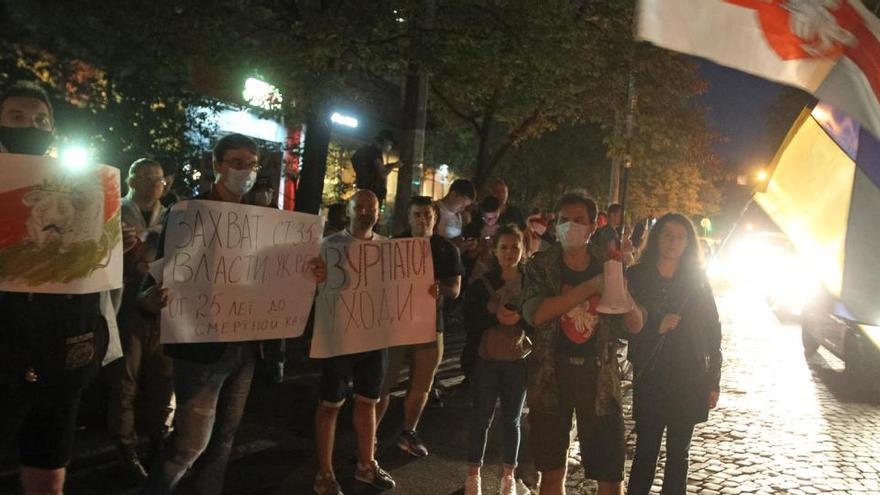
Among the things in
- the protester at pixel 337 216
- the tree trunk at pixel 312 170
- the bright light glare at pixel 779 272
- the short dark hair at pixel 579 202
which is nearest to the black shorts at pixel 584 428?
the short dark hair at pixel 579 202

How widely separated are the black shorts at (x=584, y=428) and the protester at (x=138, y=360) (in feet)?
9.01

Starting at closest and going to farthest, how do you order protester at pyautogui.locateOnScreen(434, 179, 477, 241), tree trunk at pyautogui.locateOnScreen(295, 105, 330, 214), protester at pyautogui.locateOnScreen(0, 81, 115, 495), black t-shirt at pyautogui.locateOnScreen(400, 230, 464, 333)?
protester at pyautogui.locateOnScreen(0, 81, 115, 495) → black t-shirt at pyautogui.locateOnScreen(400, 230, 464, 333) → protester at pyautogui.locateOnScreen(434, 179, 477, 241) → tree trunk at pyautogui.locateOnScreen(295, 105, 330, 214)

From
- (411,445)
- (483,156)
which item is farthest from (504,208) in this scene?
(483,156)

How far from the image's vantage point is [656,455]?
14.4 ft

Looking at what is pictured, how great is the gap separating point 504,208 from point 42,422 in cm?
766

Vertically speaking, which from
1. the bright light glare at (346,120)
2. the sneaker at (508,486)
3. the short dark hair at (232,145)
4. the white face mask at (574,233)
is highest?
the bright light glare at (346,120)

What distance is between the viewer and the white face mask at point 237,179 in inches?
151

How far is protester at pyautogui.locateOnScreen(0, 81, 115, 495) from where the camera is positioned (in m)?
3.08

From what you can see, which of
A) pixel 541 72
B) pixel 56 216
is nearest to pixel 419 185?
pixel 541 72

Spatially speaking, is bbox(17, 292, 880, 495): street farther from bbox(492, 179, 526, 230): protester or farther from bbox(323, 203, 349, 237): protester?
bbox(492, 179, 526, 230): protester

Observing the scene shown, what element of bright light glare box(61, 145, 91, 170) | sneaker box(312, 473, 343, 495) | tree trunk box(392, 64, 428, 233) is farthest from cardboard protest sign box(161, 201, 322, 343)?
tree trunk box(392, 64, 428, 233)

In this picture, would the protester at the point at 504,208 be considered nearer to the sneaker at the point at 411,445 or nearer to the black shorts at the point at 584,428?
the sneaker at the point at 411,445

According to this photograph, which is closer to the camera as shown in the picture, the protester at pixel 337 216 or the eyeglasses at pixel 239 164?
the eyeglasses at pixel 239 164

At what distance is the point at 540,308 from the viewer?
Result: 3879 mm
